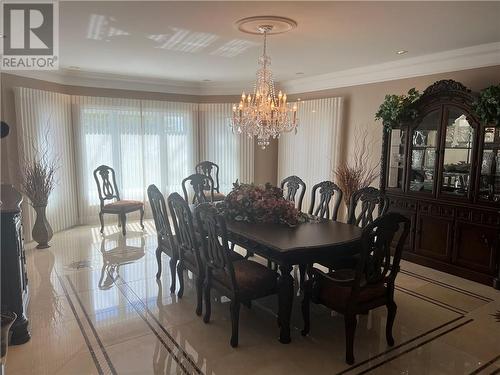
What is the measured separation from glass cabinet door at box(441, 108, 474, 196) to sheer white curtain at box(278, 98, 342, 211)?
77.4 inches

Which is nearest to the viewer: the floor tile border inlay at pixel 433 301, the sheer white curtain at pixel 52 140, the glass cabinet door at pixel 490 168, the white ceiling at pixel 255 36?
the white ceiling at pixel 255 36

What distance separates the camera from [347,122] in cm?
593

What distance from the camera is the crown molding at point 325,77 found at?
4203 millimetres

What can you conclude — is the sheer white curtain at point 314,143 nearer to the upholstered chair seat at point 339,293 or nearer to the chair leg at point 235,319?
Result: the upholstered chair seat at point 339,293

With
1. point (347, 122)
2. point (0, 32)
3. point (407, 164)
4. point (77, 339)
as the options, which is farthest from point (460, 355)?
point (0, 32)

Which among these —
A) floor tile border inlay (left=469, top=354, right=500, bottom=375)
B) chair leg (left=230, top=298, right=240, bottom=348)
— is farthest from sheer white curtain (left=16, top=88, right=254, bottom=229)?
floor tile border inlay (left=469, top=354, right=500, bottom=375)

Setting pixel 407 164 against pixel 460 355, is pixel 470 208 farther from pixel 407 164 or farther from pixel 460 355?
pixel 460 355

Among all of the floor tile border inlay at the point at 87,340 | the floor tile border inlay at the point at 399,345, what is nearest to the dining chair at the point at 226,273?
the floor tile border inlay at the point at 399,345

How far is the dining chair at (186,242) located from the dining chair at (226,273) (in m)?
0.11

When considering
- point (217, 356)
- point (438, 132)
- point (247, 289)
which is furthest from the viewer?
point (438, 132)

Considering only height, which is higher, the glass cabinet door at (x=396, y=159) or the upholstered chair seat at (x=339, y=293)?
the glass cabinet door at (x=396, y=159)

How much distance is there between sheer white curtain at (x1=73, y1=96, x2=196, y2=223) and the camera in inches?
248

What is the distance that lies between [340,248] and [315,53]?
9.10 ft

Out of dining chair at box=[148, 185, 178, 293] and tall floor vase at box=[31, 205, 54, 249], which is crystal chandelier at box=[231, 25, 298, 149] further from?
tall floor vase at box=[31, 205, 54, 249]
